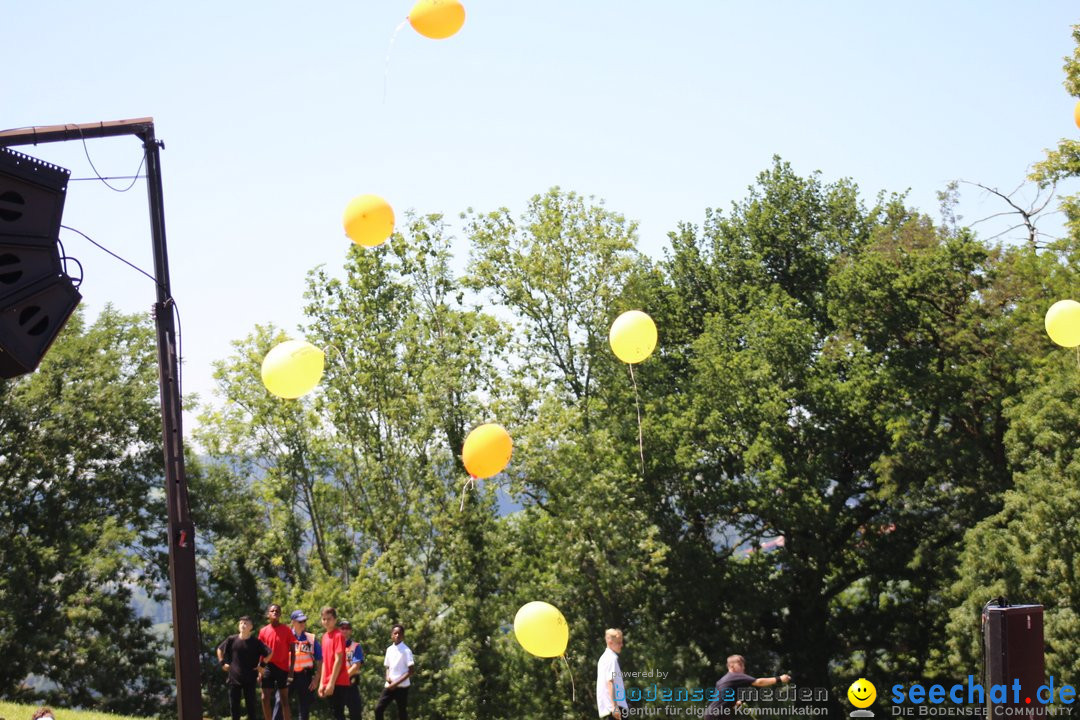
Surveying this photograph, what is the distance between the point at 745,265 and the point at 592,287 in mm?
5203

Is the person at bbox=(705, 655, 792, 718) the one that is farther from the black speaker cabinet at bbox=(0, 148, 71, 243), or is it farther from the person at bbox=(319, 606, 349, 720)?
the black speaker cabinet at bbox=(0, 148, 71, 243)

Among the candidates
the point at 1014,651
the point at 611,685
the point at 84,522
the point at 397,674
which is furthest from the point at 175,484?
the point at 84,522

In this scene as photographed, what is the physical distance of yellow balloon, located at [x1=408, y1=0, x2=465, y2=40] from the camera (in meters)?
9.43

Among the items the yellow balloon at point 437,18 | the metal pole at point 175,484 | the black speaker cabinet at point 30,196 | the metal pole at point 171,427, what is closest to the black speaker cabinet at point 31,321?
the black speaker cabinet at point 30,196

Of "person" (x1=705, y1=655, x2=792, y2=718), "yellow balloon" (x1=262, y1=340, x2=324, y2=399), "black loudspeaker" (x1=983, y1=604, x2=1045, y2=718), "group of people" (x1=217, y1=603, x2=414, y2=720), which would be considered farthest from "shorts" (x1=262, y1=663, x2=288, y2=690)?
"black loudspeaker" (x1=983, y1=604, x2=1045, y2=718)

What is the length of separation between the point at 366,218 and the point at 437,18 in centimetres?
207

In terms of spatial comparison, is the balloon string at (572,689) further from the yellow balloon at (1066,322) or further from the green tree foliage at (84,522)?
the yellow balloon at (1066,322)

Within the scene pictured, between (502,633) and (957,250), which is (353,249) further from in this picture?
(957,250)

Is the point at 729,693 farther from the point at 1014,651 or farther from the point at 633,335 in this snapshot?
the point at 633,335

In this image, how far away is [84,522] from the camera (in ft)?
90.9

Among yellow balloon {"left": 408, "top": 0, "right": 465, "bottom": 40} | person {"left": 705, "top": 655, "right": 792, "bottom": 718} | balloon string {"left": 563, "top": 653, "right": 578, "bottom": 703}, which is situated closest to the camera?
yellow balloon {"left": 408, "top": 0, "right": 465, "bottom": 40}

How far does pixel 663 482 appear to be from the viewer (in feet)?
87.9

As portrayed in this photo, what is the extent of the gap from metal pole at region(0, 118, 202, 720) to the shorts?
12.3ft

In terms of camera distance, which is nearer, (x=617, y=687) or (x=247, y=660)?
(x=617, y=687)
